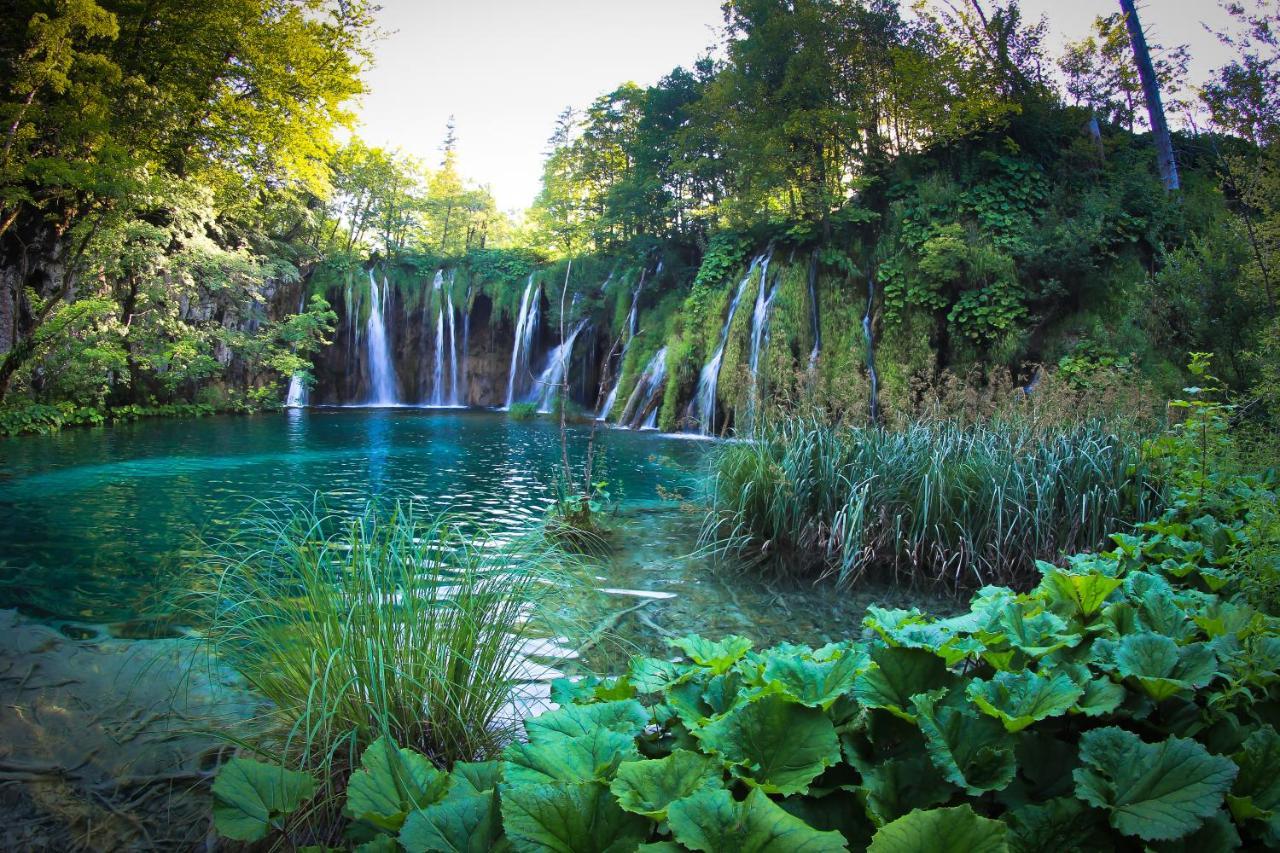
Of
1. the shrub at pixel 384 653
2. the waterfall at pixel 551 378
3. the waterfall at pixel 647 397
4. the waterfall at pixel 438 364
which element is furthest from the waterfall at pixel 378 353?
the shrub at pixel 384 653

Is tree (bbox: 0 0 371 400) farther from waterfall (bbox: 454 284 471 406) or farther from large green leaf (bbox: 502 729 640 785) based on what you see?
large green leaf (bbox: 502 729 640 785)

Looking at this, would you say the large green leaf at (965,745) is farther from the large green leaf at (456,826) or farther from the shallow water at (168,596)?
the shallow water at (168,596)

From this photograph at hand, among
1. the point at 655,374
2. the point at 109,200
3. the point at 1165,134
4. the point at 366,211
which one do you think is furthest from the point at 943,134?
the point at 366,211

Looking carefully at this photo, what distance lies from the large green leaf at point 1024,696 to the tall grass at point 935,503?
2.94m

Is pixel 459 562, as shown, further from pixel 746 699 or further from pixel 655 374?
pixel 655 374

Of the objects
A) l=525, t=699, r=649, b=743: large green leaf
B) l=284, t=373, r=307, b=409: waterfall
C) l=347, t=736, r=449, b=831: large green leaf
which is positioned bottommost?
l=347, t=736, r=449, b=831: large green leaf

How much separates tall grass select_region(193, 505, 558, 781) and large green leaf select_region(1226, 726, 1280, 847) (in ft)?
5.89

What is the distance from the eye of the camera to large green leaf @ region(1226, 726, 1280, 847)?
1086 millimetres

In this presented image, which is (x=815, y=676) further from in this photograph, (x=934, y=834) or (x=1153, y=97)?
(x=1153, y=97)

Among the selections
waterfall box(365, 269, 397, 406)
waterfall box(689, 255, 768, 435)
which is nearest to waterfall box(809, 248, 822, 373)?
waterfall box(689, 255, 768, 435)

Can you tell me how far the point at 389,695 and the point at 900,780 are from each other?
147cm

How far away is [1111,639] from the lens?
1691 mm

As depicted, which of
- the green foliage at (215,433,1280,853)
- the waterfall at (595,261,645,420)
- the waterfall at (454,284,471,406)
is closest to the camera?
the green foliage at (215,433,1280,853)

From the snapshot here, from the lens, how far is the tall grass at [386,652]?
1.94 m
